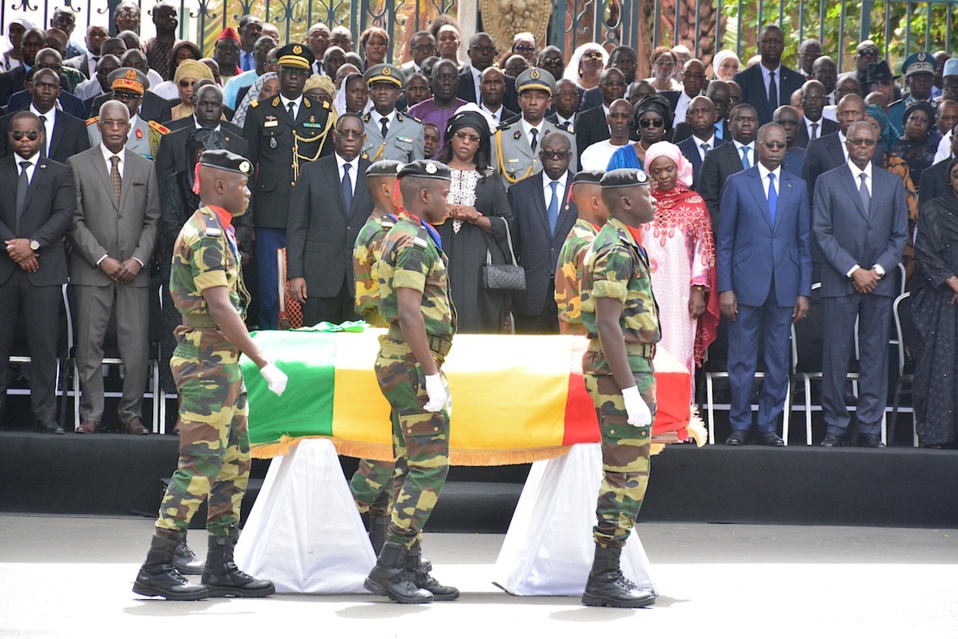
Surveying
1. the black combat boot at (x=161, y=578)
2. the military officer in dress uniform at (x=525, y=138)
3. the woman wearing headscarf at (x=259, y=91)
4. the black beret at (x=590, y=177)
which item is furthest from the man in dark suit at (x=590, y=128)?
the black combat boot at (x=161, y=578)

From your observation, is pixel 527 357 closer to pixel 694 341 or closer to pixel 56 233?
pixel 694 341

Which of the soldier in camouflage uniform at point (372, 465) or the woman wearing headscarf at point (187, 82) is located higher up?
the woman wearing headscarf at point (187, 82)

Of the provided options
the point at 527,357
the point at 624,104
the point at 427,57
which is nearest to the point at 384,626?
the point at 527,357

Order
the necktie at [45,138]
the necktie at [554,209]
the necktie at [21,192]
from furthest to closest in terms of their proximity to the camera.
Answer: the necktie at [45,138], the necktie at [554,209], the necktie at [21,192]

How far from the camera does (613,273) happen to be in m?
6.59

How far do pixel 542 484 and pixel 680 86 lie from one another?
762cm

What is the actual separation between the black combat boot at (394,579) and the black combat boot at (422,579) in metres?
0.08

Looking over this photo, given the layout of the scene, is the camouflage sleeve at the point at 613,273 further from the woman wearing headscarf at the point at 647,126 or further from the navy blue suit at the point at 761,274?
the woman wearing headscarf at the point at 647,126

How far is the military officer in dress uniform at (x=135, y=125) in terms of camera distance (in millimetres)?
10719

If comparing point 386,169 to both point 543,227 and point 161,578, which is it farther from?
point 161,578

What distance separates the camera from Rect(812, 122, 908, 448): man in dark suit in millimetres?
10195

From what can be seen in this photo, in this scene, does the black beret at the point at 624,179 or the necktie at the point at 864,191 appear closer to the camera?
the black beret at the point at 624,179

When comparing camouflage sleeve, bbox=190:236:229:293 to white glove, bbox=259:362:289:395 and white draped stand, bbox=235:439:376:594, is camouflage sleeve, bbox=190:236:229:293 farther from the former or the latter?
white draped stand, bbox=235:439:376:594

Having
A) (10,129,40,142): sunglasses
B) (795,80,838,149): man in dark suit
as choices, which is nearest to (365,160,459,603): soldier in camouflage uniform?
(10,129,40,142): sunglasses
